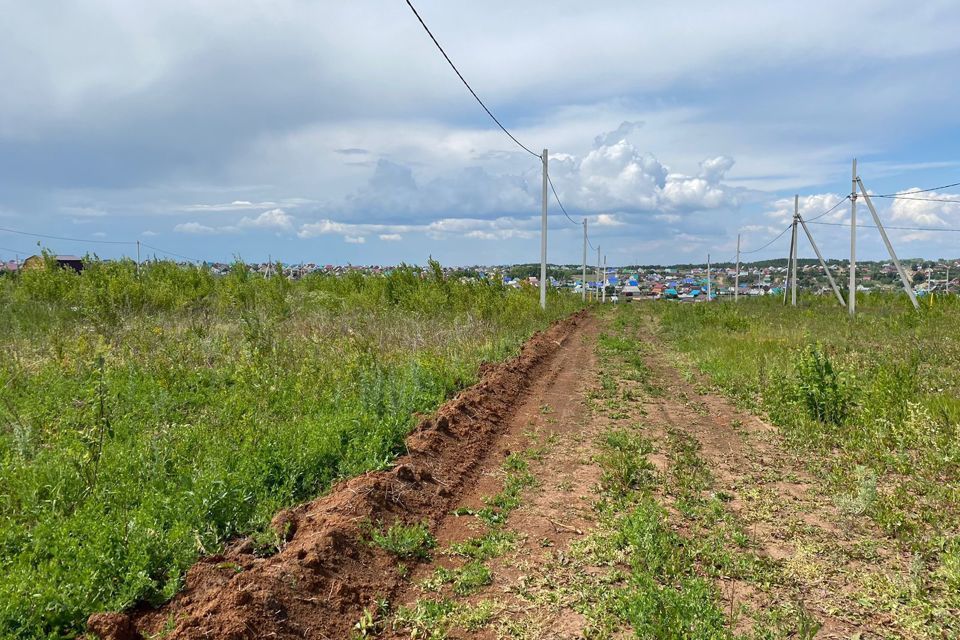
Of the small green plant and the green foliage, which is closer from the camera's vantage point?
the small green plant

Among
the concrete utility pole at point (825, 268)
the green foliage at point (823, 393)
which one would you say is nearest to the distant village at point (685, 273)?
the concrete utility pole at point (825, 268)

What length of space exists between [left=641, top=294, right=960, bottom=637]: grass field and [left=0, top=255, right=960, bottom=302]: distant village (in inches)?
A: 537

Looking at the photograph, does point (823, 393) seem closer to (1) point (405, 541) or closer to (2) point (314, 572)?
(1) point (405, 541)

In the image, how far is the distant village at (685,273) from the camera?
2476 cm

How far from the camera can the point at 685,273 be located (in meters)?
133

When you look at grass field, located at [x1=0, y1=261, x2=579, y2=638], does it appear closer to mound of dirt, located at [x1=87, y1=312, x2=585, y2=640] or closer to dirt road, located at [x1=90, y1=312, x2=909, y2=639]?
mound of dirt, located at [x1=87, y1=312, x2=585, y2=640]

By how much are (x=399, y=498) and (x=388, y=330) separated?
367 inches

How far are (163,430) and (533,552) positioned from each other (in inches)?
148

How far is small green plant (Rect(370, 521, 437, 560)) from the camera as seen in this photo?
441cm

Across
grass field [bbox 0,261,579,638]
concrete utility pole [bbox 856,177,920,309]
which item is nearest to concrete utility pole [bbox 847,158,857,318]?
concrete utility pole [bbox 856,177,920,309]

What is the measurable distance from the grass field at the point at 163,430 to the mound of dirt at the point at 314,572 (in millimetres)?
186

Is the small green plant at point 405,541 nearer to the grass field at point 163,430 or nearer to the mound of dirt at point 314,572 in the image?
the mound of dirt at point 314,572

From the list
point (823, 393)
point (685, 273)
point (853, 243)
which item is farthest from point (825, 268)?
point (685, 273)

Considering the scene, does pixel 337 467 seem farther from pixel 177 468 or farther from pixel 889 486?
pixel 889 486
